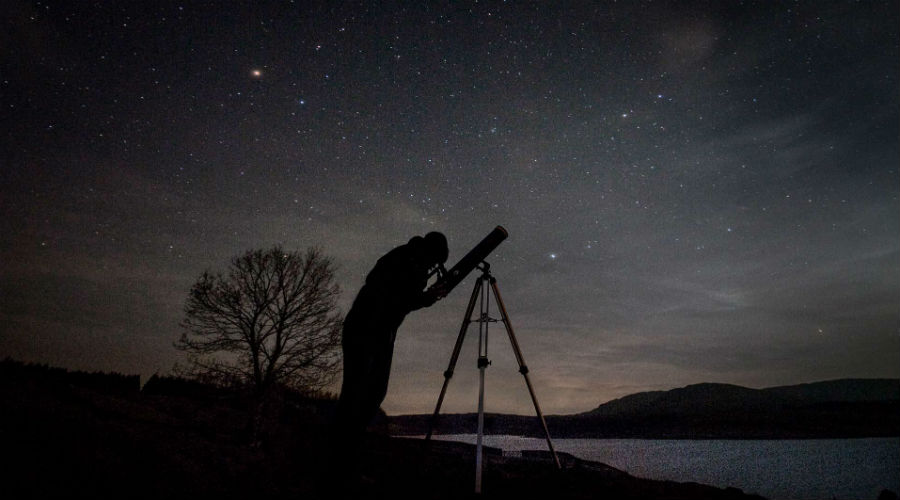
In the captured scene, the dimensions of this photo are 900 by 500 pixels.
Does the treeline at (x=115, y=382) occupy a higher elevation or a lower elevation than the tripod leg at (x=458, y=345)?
lower

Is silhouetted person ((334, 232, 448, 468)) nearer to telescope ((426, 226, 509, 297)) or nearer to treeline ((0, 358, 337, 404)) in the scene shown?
telescope ((426, 226, 509, 297))

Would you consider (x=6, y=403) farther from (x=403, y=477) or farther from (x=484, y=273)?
(x=484, y=273)

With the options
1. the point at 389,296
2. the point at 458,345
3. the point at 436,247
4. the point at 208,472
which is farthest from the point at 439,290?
the point at 208,472

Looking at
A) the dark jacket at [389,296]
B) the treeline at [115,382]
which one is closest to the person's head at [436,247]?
the dark jacket at [389,296]

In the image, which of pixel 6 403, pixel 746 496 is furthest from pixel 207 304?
pixel 746 496

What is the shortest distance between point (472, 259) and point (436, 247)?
980 mm

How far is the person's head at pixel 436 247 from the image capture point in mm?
3684

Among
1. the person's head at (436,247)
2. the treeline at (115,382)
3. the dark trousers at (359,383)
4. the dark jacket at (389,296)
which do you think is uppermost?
the person's head at (436,247)

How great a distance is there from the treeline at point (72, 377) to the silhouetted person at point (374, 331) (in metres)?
13.2

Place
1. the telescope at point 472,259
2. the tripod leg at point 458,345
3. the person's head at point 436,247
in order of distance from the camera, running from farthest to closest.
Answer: the tripod leg at point 458,345
the telescope at point 472,259
the person's head at point 436,247

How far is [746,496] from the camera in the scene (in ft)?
14.0

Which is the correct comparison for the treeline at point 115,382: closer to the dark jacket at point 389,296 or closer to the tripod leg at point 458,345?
the tripod leg at point 458,345

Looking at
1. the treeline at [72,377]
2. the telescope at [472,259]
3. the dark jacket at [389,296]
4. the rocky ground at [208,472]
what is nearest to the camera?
the dark jacket at [389,296]

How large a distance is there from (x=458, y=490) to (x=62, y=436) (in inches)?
222
